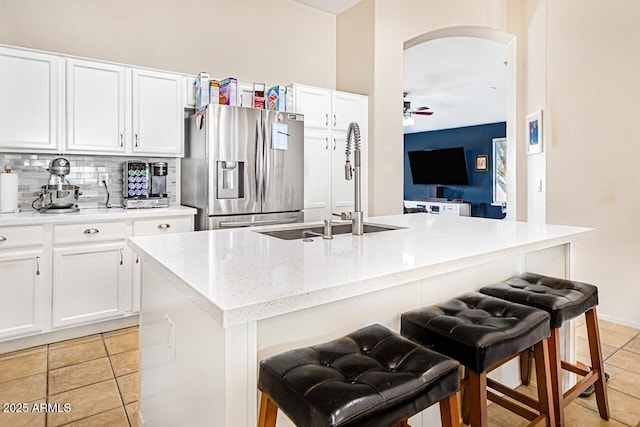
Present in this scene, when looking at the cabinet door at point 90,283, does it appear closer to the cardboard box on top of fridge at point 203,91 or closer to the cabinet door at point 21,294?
the cabinet door at point 21,294

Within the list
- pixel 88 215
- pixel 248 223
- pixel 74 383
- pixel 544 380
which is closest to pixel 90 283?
pixel 88 215

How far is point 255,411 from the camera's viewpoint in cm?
112

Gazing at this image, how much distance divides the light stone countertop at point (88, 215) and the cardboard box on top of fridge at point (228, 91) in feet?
3.13

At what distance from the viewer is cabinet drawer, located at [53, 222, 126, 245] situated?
2.79 m

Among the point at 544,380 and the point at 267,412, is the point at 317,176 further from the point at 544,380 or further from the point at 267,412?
the point at 267,412

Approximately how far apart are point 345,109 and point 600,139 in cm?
222

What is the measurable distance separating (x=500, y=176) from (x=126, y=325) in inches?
338

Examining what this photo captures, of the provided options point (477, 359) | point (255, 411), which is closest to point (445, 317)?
point (477, 359)

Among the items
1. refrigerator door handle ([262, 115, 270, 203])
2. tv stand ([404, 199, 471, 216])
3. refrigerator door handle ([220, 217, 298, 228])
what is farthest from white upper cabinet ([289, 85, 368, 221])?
tv stand ([404, 199, 471, 216])

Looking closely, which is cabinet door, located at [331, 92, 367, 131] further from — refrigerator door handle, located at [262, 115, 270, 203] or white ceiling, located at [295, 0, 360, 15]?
white ceiling, located at [295, 0, 360, 15]

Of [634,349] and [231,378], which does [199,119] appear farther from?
[634,349]

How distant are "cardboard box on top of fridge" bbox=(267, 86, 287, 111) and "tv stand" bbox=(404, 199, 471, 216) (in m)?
6.70

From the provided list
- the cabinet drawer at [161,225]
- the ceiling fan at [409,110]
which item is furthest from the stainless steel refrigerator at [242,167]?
the ceiling fan at [409,110]

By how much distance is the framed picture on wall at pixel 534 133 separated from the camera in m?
3.83
